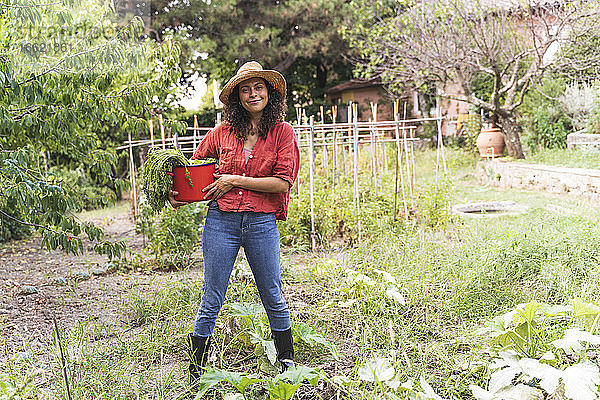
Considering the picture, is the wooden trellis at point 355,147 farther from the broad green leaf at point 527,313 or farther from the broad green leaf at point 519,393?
the broad green leaf at point 519,393

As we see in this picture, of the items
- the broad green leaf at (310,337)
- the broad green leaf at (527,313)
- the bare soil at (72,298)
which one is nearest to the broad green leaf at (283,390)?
the bare soil at (72,298)

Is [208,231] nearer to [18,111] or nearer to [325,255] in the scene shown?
[18,111]

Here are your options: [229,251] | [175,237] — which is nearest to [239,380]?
[229,251]

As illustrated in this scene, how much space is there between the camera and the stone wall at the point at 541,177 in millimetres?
7925

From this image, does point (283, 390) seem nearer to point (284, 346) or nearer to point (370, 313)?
point (284, 346)

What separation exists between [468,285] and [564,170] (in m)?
5.60

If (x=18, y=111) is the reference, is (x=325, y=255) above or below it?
below

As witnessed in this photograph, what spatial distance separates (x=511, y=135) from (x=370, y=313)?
8896 mm

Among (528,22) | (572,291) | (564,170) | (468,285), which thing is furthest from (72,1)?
(528,22)

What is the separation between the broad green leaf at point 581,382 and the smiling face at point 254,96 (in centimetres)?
172

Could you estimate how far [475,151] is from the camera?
13.4 metres

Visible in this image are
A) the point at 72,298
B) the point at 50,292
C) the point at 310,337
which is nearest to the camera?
the point at 310,337

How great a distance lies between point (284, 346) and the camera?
2816mm

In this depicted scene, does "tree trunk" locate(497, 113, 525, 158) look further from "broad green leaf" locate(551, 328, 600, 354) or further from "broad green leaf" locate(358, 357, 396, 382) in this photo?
"broad green leaf" locate(358, 357, 396, 382)
